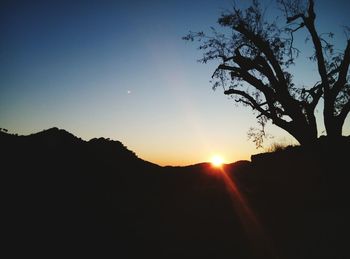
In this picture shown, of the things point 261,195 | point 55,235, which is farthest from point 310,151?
point 55,235

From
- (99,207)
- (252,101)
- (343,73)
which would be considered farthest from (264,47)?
(99,207)

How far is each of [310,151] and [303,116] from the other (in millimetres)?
1846

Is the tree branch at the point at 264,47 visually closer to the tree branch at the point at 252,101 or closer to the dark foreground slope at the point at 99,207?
the tree branch at the point at 252,101

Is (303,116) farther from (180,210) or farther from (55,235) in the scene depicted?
(55,235)

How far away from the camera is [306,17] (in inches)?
545

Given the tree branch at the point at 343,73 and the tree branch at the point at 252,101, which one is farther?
the tree branch at the point at 252,101

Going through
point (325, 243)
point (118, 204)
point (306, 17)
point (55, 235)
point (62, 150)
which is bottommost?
point (325, 243)

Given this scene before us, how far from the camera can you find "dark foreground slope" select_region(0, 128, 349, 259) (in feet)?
25.4

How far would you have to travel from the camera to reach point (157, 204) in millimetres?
11273

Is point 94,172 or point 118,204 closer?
A: point 118,204

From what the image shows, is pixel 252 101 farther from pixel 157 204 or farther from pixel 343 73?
pixel 157 204

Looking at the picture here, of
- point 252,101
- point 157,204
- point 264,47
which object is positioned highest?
point 264,47

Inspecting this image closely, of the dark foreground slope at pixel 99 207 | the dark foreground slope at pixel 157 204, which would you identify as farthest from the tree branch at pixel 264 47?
the dark foreground slope at pixel 99 207

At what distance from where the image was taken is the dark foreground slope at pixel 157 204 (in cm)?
774
